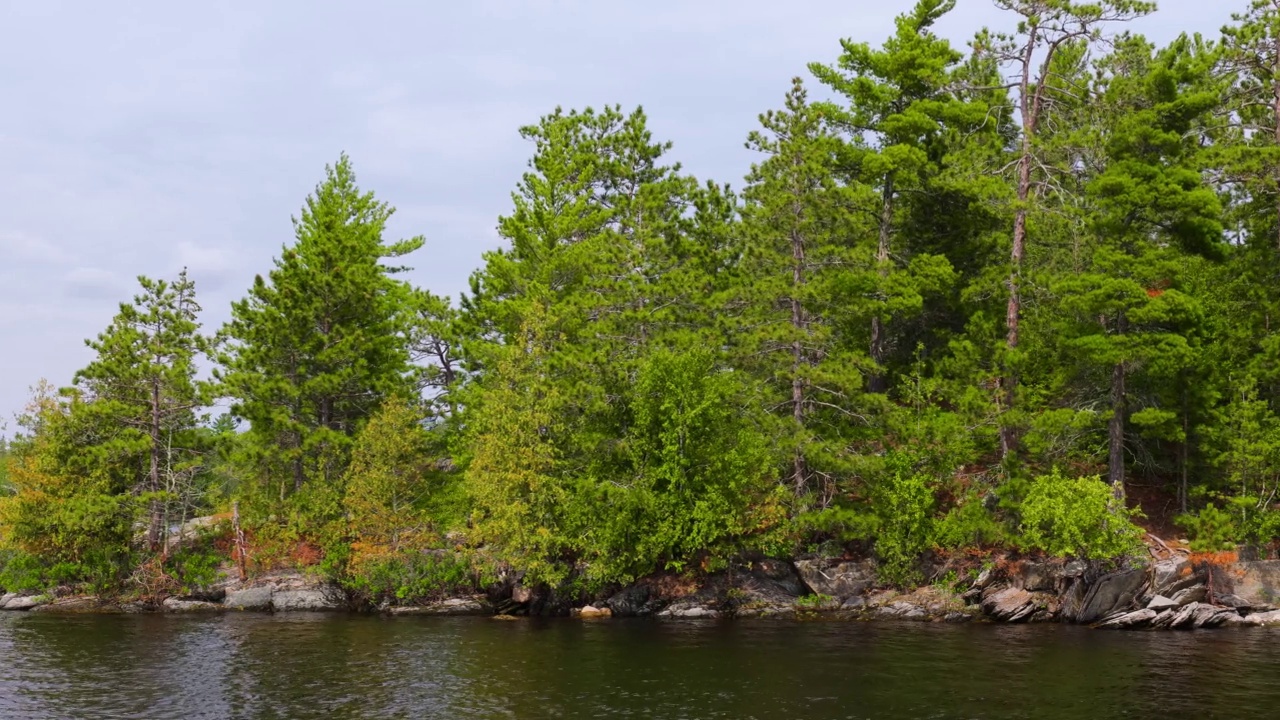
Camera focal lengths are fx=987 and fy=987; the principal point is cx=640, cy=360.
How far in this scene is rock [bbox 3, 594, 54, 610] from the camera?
164 feet

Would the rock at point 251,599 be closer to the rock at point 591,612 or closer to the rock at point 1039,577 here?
the rock at point 591,612

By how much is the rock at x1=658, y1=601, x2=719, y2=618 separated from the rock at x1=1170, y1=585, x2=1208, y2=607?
682 inches

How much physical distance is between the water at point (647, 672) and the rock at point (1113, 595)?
6.05ft

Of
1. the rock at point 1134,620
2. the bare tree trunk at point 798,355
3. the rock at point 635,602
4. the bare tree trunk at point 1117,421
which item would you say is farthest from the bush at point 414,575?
the bare tree trunk at point 1117,421

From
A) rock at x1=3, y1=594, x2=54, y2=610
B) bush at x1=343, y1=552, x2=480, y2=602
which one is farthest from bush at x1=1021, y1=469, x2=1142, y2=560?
rock at x1=3, y1=594, x2=54, y2=610

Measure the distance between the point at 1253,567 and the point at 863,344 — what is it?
20.0 metres

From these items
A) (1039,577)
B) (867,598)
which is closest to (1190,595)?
(1039,577)

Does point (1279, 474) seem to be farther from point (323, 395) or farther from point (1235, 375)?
point (323, 395)

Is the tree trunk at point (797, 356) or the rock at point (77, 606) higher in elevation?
the tree trunk at point (797, 356)

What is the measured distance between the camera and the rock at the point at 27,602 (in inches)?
1967

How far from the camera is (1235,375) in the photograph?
128ft

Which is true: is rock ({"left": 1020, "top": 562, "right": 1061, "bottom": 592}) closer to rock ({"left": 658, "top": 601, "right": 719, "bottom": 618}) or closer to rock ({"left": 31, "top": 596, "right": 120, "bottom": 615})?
rock ({"left": 658, "top": 601, "right": 719, "bottom": 618})

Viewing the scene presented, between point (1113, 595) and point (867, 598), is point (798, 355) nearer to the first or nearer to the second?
point (867, 598)

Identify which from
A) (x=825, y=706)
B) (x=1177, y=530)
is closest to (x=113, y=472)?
(x=825, y=706)
